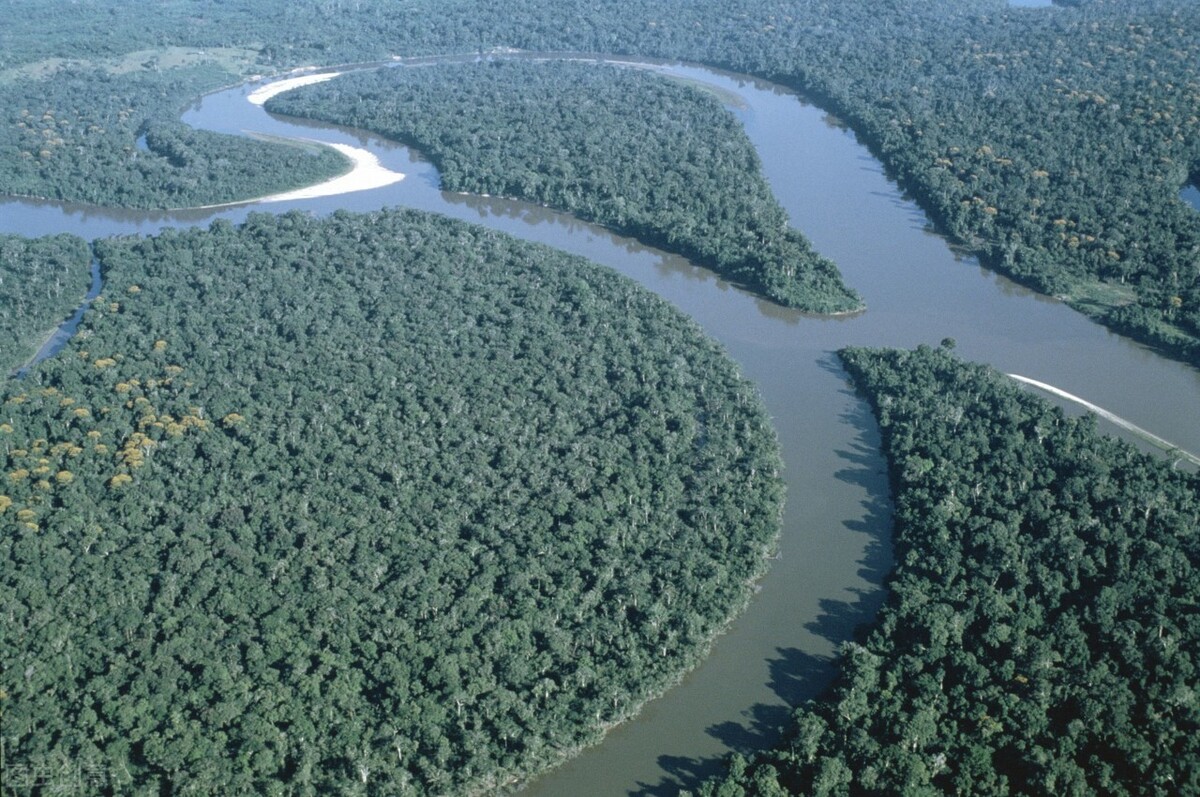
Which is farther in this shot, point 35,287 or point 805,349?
point 35,287

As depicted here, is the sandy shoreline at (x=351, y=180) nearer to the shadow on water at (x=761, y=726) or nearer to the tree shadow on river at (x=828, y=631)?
the tree shadow on river at (x=828, y=631)

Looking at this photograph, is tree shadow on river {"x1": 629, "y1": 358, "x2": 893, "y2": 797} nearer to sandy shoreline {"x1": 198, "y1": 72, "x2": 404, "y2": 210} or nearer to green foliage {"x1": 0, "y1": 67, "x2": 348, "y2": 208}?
sandy shoreline {"x1": 198, "y1": 72, "x2": 404, "y2": 210}

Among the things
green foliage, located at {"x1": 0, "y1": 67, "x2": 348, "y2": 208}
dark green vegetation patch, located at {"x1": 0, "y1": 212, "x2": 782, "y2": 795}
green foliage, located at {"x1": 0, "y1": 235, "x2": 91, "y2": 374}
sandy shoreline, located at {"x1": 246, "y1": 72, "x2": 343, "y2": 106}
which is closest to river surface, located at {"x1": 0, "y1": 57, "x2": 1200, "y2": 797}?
dark green vegetation patch, located at {"x1": 0, "y1": 212, "x2": 782, "y2": 795}

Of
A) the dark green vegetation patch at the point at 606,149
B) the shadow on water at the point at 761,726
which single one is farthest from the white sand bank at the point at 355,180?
the shadow on water at the point at 761,726

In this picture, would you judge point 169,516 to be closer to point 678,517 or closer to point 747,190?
point 678,517

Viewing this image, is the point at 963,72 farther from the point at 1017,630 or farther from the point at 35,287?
the point at 35,287

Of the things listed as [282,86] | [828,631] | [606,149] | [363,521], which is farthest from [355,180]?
[828,631]
